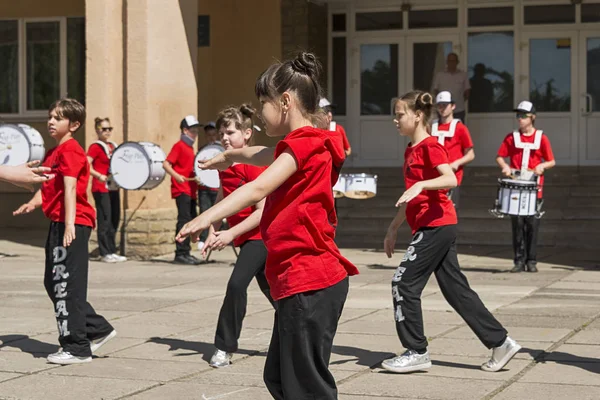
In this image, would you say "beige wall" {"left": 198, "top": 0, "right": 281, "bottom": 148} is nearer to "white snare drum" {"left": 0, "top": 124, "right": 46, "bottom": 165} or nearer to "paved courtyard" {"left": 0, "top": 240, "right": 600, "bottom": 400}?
"white snare drum" {"left": 0, "top": 124, "right": 46, "bottom": 165}

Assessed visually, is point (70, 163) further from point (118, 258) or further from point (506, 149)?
point (118, 258)

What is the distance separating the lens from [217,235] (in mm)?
5285

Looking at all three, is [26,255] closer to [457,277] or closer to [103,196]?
[103,196]

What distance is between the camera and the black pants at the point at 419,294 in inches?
283

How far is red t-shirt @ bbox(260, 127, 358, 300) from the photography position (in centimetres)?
460

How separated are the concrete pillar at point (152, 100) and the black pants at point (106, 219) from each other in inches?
11.9

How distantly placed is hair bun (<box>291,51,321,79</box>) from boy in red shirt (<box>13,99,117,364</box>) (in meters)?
3.21

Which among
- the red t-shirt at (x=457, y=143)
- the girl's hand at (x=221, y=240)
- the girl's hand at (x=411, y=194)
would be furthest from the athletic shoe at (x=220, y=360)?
the red t-shirt at (x=457, y=143)

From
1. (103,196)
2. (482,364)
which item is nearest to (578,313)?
(482,364)

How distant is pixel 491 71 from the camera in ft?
68.9

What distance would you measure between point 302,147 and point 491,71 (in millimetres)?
16986

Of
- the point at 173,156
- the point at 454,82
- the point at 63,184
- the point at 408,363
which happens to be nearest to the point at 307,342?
the point at 408,363

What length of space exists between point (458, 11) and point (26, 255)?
9.35m

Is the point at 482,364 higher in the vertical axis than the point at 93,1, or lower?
lower
